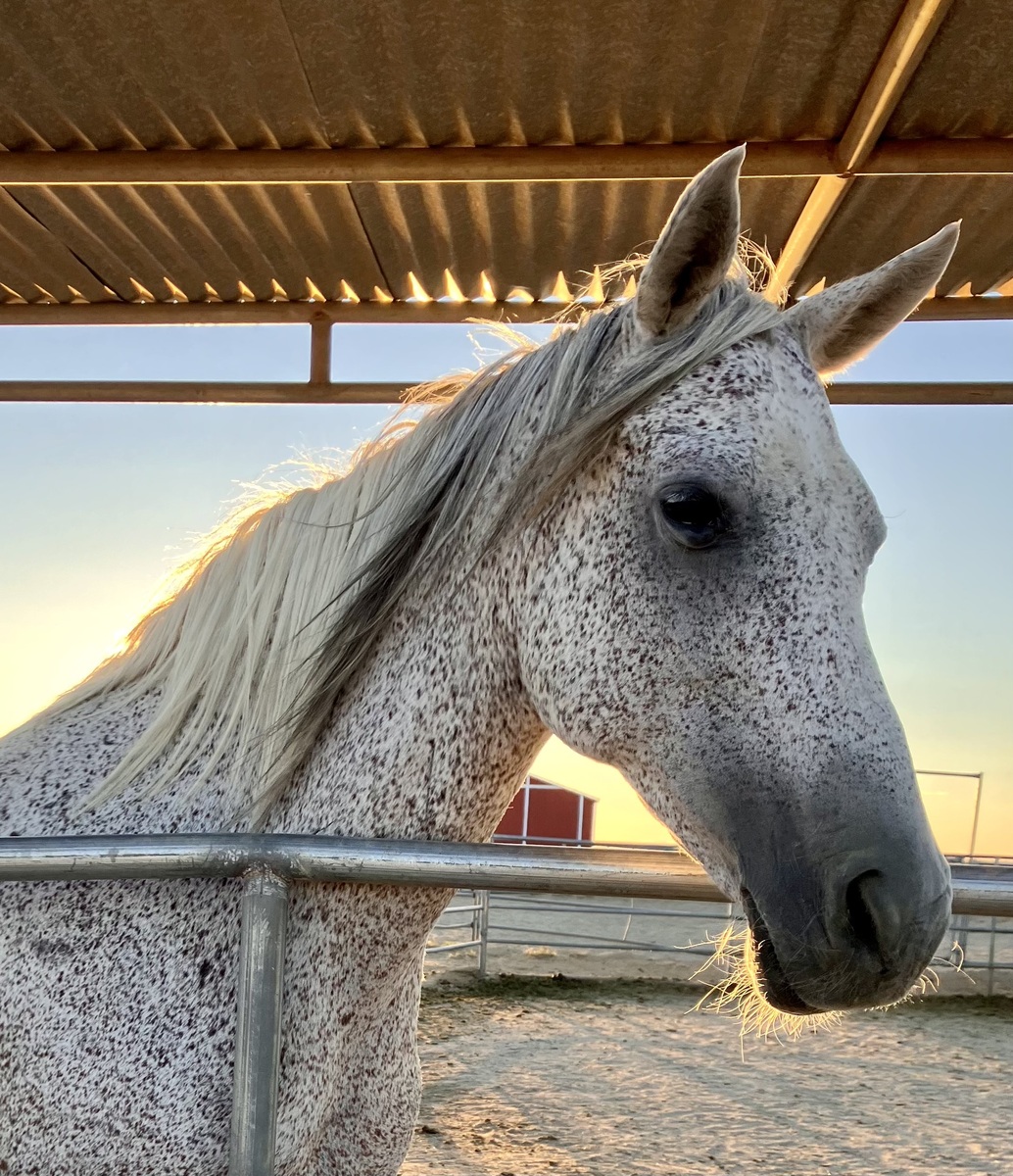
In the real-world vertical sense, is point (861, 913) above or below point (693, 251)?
below

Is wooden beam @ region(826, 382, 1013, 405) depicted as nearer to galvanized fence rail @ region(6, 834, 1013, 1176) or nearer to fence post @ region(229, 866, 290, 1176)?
galvanized fence rail @ region(6, 834, 1013, 1176)

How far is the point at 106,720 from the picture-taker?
1.67m

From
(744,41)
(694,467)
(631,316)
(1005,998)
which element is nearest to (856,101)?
(744,41)

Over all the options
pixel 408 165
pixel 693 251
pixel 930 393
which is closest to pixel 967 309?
pixel 930 393

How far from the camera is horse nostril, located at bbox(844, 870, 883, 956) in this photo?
3.34 ft

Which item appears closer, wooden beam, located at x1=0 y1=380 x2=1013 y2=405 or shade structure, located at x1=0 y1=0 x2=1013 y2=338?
shade structure, located at x1=0 y1=0 x2=1013 y2=338

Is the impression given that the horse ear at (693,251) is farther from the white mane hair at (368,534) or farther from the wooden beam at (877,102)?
the wooden beam at (877,102)

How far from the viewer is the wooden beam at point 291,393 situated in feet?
12.9

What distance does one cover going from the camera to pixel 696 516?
121 cm

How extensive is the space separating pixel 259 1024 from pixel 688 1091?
18.7 ft

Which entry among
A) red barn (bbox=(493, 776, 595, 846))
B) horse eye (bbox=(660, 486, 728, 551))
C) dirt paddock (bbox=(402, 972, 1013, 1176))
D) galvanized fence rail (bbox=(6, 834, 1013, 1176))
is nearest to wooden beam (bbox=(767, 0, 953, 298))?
horse eye (bbox=(660, 486, 728, 551))

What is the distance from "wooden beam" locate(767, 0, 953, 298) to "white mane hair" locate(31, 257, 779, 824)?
1199 mm

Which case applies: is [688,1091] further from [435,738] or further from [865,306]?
[865,306]

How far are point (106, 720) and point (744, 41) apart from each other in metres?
2.45
